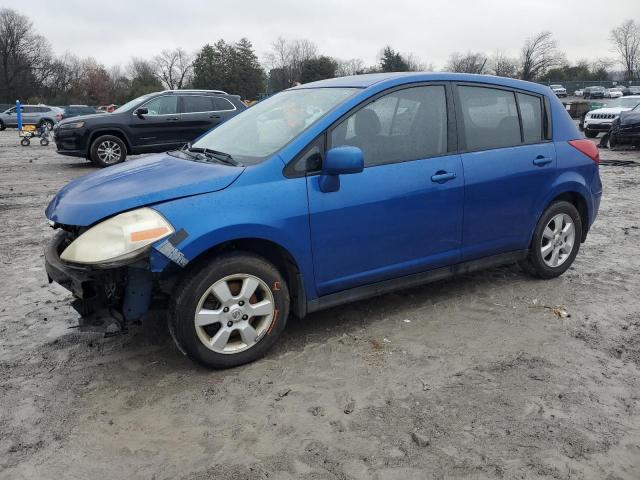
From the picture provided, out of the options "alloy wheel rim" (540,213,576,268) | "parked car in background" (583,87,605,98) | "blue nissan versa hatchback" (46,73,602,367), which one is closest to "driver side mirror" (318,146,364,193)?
"blue nissan versa hatchback" (46,73,602,367)

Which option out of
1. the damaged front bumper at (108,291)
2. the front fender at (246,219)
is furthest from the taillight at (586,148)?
the damaged front bumper at (108,291)

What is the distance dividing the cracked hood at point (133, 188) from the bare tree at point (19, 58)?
2906 inches

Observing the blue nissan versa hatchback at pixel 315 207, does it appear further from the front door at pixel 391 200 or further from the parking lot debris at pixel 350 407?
the parking lot debris at pixel 350 407

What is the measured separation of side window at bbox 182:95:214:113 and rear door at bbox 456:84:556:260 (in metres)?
10.4

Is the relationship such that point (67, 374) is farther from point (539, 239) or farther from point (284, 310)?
point (539, 239)

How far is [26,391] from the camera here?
10.6ft

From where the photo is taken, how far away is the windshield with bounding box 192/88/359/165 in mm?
3719

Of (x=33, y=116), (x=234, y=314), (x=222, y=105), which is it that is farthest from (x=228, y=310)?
(x=33, y=116)

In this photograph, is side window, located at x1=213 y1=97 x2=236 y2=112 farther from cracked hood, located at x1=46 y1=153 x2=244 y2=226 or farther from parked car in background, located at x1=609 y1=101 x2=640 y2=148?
parked car in background, located at x1=609 y1=101 x2=640 y2=148

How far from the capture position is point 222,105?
1423cm

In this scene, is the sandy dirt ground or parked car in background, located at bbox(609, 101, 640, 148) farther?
parked car in background, located at bbox(609, 101, 640, 148)

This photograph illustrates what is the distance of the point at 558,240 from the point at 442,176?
5.36ft

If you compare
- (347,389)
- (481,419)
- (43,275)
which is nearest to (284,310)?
(347,389)

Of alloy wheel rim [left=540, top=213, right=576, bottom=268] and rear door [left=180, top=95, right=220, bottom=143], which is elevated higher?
rear door [left=180, top=95, right=220, bottom=143]
